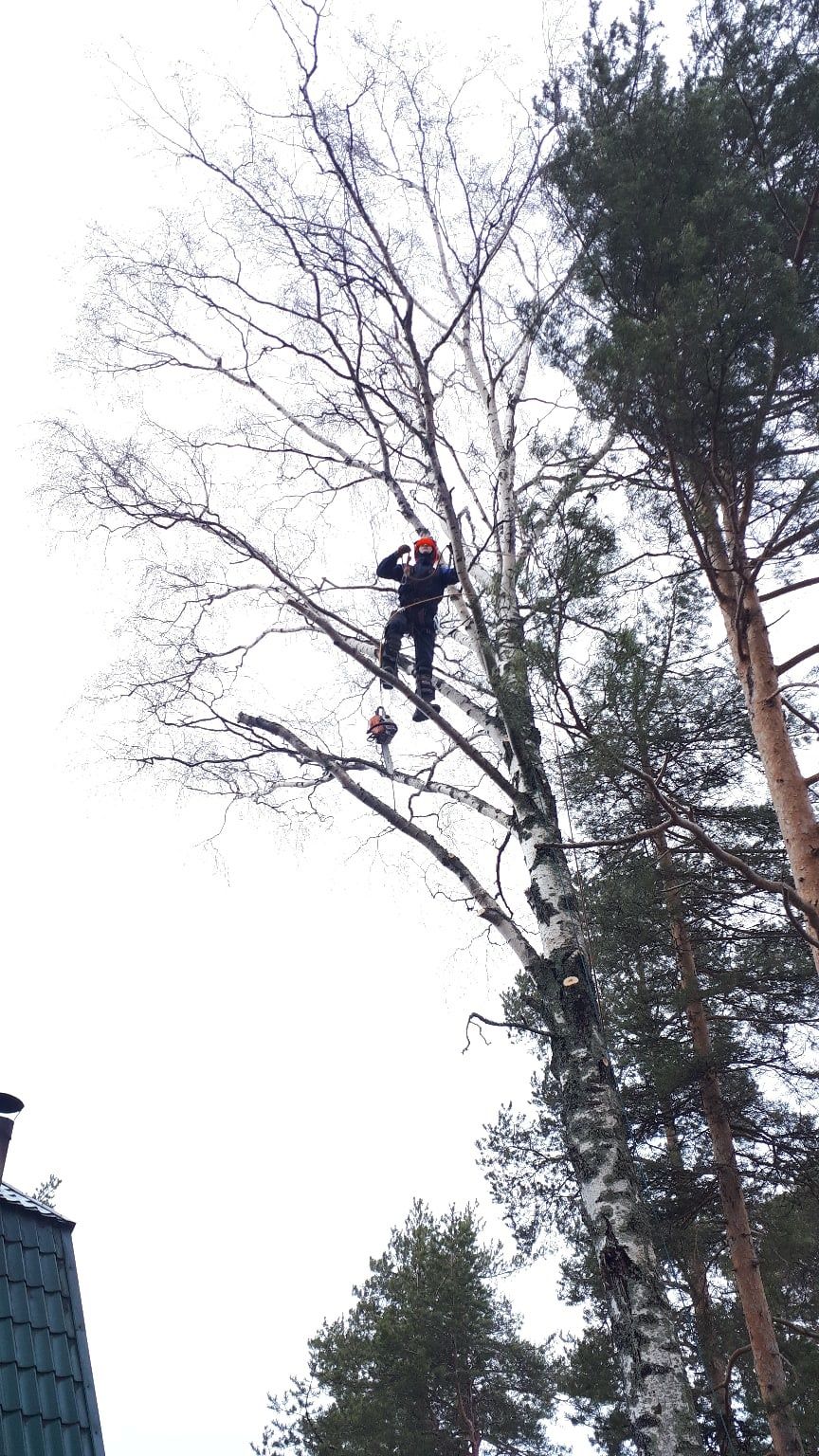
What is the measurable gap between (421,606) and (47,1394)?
4.24m

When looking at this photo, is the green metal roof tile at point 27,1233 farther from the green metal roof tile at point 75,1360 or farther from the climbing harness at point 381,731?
the climbing harness at point 381,731

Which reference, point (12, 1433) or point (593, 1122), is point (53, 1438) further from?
point (593, 1122)

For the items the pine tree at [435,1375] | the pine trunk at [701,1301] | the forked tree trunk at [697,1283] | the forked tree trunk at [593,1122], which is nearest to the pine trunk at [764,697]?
the forked tree trunk at [593,1122]

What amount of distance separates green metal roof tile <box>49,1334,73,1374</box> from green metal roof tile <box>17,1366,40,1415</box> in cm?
15

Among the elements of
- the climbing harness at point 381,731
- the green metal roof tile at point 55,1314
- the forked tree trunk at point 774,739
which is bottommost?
the green metal roof tile at point 55,1314

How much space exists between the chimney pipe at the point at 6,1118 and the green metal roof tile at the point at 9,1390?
34.4 inches

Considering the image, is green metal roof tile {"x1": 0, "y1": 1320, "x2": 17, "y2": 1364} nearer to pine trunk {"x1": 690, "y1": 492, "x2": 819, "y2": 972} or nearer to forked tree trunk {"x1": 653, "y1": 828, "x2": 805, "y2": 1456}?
pine trunk {"x1": 690, "y1": 492, "x2": 819, "y2": 972}

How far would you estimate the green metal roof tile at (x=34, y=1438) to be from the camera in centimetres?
435

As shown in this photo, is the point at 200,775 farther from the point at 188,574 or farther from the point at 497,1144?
the point at 497,1144

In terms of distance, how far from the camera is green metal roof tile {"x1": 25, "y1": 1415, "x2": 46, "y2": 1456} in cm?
435

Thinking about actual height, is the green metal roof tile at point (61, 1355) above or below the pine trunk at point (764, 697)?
below

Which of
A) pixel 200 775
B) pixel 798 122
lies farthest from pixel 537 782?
pixel 798 122

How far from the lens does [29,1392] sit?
14.9ft

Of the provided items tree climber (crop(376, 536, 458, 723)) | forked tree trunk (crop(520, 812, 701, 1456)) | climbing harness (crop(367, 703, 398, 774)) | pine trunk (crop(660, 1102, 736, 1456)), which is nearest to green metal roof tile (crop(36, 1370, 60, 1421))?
forked tree trunk (crop(520, 812, 701, 1456))
